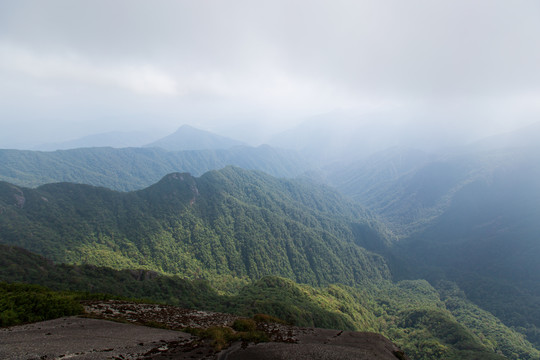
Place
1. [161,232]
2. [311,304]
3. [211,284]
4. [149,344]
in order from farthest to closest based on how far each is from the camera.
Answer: [161,232]
[211,284]
[311,304]
[149,344]

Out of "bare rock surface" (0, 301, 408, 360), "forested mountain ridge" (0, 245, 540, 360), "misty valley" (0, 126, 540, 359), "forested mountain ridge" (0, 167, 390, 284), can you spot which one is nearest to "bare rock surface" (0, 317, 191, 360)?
"bare rock surface" (0, 301, 408, 360)

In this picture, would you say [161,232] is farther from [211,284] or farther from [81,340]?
[81,340]

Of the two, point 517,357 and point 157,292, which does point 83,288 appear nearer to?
point 157,292

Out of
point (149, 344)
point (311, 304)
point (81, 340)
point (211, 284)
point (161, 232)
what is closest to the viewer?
point (81, 340)

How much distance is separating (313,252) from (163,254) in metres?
118

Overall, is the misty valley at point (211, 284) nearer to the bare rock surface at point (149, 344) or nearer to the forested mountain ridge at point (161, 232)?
the bare rock surface at point (149, 344)

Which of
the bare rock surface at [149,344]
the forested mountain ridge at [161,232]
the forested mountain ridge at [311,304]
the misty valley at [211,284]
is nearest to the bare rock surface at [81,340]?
the bare rock surface at [149,344]

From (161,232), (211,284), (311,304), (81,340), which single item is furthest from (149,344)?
(161,232)

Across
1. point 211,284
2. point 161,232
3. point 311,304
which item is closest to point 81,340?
point 311,304

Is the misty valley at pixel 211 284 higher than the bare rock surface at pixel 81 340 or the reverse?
the reverse

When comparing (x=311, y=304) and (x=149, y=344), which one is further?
(x=311, y=304)

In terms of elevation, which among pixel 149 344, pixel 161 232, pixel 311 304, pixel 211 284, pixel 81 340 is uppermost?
pixel 81 340

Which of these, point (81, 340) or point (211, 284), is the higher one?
point (81, 340)

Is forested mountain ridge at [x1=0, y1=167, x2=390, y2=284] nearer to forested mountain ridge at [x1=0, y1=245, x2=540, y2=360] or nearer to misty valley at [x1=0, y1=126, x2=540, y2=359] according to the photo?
misty valley at [x1=0, y1=126, x2=540, y2=359]
